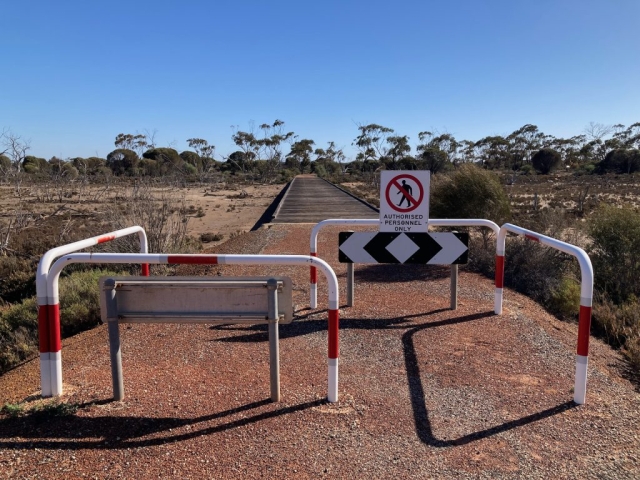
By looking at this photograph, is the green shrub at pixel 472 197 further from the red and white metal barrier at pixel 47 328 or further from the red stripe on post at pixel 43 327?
the red stripe on post at pixel 43 327

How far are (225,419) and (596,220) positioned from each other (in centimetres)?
889

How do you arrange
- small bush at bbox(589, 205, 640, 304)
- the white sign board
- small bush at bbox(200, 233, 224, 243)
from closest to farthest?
the white sign board → small bush at bbox(589, 205, 640, 304) → small bush at bbox(200, 233, 224, 243)

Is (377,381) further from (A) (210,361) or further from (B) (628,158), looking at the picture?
(B) (628,158)

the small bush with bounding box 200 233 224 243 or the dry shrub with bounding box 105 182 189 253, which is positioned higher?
the dry shrub with bounding box 105 182 189 253

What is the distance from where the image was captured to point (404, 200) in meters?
4.95

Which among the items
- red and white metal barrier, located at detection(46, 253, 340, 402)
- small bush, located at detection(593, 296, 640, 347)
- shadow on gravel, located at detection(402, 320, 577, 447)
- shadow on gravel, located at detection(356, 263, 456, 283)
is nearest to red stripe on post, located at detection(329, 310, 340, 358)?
red and white metal barrier, located at detection(46, 253, 340, 402)

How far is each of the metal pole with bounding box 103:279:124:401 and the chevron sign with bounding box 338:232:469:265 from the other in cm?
208

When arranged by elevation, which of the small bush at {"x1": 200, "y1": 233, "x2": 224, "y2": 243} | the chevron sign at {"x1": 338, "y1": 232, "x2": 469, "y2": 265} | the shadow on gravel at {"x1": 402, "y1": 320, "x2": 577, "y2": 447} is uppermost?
the chevron sign at {"x1": 338, "y1": 232, "x2": 469, "y2": 265}

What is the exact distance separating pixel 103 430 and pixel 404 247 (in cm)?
287

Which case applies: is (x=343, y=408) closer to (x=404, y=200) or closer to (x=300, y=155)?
(x=404, y=200)

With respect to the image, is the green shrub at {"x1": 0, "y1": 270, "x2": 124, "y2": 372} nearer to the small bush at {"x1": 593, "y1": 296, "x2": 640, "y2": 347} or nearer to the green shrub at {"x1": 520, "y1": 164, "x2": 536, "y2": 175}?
the small bush at {"x1": 593, "y1": 296, "x2": 640, "y2": 347}

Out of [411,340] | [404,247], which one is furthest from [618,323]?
[404,247]

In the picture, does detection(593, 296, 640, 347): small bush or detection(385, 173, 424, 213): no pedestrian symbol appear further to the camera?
detection(593, 296, 640, 347): small bush

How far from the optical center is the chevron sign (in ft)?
16.4
